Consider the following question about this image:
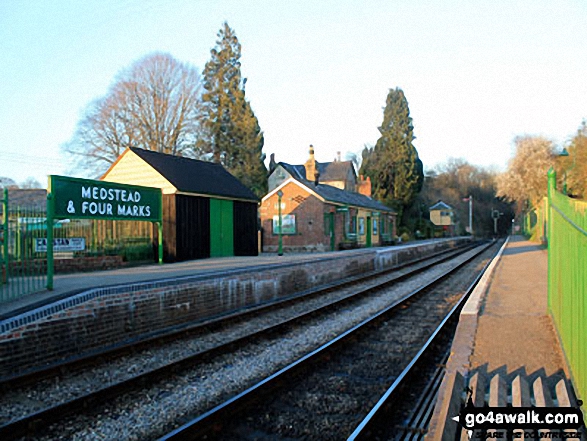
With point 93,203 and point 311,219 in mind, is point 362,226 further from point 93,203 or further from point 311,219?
point 93,203

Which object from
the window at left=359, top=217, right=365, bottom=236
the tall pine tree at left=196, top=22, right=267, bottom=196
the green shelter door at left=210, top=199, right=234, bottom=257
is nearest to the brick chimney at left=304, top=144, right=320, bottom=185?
the window at left=359, top=217, right=365, bottom=236

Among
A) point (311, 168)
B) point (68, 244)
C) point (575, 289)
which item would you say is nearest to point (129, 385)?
point (575, 289)

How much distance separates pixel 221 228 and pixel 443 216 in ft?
183

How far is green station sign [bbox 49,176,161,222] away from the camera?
35.4 feet

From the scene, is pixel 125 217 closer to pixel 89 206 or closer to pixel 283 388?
pixel 89 206

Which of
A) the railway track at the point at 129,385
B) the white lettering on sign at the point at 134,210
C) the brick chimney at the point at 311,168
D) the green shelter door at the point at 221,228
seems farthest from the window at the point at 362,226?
the railway track at the point at 129,385

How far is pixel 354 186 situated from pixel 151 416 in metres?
60.7

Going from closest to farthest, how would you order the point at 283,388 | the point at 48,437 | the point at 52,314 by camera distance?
the point at 48,437 → the point at 283,388 → the point at 52,314

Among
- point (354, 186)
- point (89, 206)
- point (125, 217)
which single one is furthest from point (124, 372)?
point (354, 186)

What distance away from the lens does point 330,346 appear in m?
6.82

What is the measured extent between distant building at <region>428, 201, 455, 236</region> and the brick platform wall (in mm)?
56066

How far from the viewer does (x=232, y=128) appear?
146 ft

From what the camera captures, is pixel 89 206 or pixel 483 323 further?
pixel 89 206

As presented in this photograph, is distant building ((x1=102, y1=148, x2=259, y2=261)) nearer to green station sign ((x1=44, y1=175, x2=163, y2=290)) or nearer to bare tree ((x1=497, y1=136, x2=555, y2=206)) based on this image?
green station sign ((x1=44, y1=175, x2=163, y2=290))
